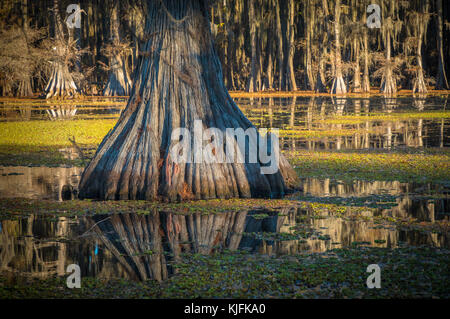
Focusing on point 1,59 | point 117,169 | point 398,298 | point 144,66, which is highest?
point 1,59

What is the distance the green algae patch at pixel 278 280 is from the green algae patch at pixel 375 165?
578 centimetres

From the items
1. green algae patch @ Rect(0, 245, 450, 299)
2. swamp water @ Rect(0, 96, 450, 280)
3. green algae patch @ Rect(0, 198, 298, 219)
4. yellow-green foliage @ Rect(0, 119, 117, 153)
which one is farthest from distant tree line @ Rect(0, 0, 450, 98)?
green algae patch @ Rect(0, 245, 450, 299)

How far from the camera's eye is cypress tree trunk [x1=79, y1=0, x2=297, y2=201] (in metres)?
11.2

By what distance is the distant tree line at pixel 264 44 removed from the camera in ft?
183

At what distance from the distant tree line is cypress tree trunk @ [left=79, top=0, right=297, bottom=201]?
116 feet

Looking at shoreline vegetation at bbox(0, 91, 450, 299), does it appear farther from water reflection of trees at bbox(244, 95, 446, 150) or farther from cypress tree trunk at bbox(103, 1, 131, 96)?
cypress tree trunk at bbox(103, 1, 131, 96)

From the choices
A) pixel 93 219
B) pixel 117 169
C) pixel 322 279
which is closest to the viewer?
pixel 322 279

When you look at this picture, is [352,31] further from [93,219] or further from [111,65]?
[93,219]

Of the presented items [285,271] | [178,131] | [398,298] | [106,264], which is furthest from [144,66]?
[398,298]

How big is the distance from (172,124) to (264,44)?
219ft

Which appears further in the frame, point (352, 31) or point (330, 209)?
point (352, 31)

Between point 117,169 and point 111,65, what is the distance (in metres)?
51.6

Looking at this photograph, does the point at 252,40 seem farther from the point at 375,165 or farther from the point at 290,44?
the point at 375,165

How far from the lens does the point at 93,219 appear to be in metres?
9.97
